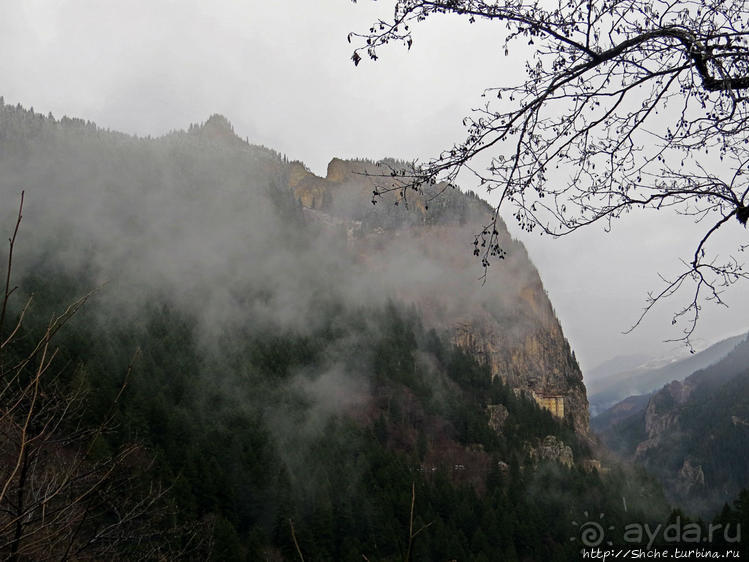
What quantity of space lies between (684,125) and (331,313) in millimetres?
88240

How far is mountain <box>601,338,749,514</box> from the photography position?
10269 centimetres

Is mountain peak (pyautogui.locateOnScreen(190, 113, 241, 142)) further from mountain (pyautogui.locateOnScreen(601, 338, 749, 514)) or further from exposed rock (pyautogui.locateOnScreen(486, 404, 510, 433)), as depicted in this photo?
mountain (pyautogui.locateOnScreen(601, 338, 749, 514))

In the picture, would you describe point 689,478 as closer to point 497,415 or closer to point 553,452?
point 553,452

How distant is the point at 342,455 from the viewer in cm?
5184

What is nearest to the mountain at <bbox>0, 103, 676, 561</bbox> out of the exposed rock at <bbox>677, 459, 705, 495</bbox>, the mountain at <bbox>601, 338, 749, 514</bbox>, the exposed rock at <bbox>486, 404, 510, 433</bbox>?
the exposed rock at <bbox>486, 404, 510, 433</bbox>

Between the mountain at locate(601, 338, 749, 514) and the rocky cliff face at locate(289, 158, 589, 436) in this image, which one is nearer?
the rocky cliff face at locate(289, 158, 589, 436)

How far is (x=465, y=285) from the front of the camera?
105m

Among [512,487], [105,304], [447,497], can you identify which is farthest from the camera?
[105,304]

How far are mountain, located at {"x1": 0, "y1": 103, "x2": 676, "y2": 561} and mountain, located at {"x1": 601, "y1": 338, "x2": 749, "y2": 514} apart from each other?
1301 inches

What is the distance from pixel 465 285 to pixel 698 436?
244ft

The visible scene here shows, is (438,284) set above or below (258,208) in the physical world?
below

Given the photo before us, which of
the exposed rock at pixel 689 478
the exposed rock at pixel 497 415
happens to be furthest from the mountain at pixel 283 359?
the exposed rock at pixel 689 478

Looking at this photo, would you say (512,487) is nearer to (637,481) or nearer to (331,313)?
(637,481)

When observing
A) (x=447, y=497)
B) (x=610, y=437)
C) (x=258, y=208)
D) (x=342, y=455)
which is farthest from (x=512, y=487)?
(x=610, y=437)
